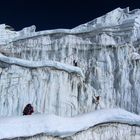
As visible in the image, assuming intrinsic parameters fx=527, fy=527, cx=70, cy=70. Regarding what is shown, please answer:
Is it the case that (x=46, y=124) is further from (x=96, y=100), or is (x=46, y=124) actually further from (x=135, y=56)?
(x=135, y=56)

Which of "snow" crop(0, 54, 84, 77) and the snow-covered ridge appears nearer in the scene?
"snow" crop(0, 54, 84, 77)

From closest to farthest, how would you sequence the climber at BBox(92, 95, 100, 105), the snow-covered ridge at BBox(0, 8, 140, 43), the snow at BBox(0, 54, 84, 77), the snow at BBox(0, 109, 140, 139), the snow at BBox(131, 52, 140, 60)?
the snow at BBox(0, 109, 140, 139) < the snow at BBox(0, 54, 84, 77) < the climber at BBox(92, 95, 100, 105) < the snow at BBox(131, 52, 140, 60) < the snow-covered ridge at BBox(0, 8, 140, 43)

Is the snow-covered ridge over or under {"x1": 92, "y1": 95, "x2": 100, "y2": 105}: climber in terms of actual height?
over

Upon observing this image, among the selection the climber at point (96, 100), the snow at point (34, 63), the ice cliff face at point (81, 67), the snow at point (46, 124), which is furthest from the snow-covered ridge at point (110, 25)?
the snow at point (46, 124)

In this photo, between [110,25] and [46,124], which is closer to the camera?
[46,124]

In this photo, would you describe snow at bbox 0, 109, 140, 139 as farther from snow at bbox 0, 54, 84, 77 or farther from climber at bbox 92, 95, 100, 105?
climber at bbox 92, 95, 100, 105

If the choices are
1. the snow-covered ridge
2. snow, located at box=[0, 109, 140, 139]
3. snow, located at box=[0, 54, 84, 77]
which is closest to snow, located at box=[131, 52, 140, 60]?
the snow-covered ridge

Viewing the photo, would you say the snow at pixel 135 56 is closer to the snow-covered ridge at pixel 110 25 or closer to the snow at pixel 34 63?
the snow-covered ridge at pixel 110 25

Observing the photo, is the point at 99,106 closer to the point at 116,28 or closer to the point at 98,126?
the point at 116,28

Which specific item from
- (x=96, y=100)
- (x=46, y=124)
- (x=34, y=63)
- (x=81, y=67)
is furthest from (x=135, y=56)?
(x=46, y=124)

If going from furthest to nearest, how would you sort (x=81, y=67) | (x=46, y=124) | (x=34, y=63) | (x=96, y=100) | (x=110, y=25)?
1. (x=110, y=25)
2. (x=81, y=67)
3. (x=96, y=100)
4. (x=34, y=63)
5. (x=46, y=124)

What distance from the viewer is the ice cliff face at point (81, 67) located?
3005 centimetres

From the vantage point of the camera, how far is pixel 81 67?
37562mm

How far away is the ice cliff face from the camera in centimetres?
3005
